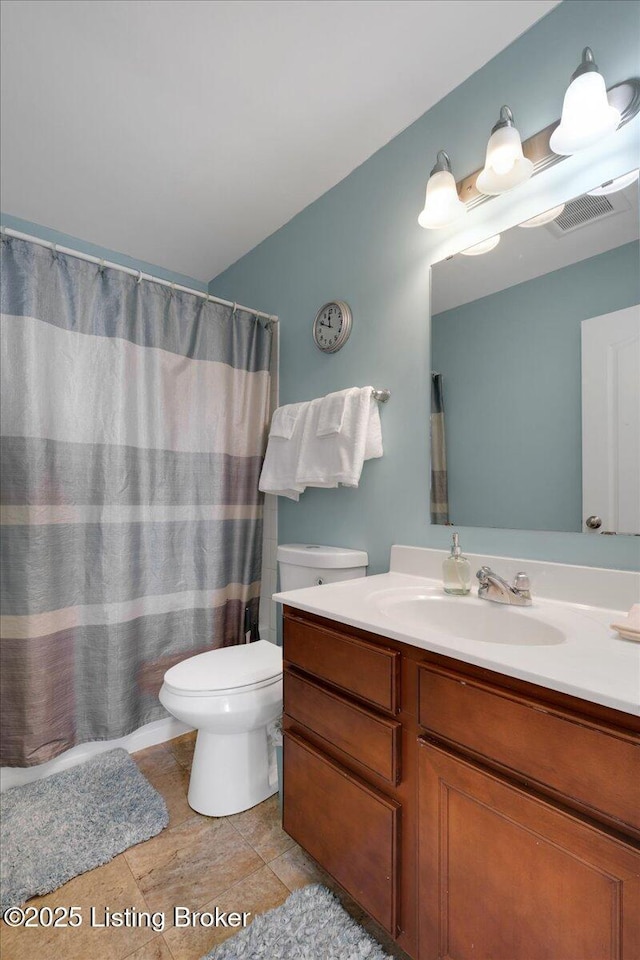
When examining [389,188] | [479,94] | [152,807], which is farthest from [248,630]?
[479,94]

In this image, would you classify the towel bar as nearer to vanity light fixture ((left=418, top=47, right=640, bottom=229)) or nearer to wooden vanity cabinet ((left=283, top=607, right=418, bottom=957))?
vanity light fixture ((left=418, top=47, right=640, bottom=229))

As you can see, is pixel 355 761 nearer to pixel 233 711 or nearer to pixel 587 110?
pixel 233 711

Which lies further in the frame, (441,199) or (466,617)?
(441,199)

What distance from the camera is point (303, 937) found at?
1043mm

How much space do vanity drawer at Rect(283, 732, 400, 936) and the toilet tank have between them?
581mm

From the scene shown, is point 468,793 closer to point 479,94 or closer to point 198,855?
point 198,855

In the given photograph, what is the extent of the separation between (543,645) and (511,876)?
1.35 ft

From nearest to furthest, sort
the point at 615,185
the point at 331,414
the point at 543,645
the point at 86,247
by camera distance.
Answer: the point at 543,645 < the point at 615,185 < the point at 331,414 < the point at 86,247

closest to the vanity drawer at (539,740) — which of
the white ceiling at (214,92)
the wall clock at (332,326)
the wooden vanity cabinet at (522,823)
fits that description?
the wooden vanity cabinet at (522,823)

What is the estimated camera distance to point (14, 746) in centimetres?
155

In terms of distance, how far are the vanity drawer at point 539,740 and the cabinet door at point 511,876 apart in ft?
0.13

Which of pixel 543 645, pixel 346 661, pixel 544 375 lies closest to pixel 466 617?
pixel 543 645

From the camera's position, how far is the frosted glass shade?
1.15 metres

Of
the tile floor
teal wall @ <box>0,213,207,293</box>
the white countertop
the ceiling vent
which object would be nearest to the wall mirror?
the ceiling vent
